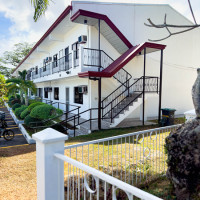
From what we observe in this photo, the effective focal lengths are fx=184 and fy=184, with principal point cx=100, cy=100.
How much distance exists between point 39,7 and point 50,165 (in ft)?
16.0

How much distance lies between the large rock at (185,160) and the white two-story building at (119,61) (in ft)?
22.6

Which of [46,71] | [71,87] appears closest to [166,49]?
[71,87]

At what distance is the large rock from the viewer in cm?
262

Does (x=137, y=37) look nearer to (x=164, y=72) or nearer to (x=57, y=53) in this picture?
(x=164, y=72)

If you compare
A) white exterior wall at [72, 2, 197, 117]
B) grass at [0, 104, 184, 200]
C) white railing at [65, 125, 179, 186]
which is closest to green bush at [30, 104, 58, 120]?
grass at [0, 104, 184, 200]

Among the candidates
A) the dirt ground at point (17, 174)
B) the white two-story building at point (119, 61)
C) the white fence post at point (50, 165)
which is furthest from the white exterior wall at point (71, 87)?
the white fence post at point (50, 165)

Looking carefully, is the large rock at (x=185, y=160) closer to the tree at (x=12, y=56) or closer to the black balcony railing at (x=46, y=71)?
the black balcony railing at (x=46, y=71)

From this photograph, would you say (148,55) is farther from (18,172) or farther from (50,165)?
(50,165)

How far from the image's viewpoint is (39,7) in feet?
17.6

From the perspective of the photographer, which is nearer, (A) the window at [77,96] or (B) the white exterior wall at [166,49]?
(B) the white exterior wall at [166,49]

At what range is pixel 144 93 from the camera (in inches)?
436

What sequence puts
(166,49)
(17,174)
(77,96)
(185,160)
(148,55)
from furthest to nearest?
(166,49)
(77,96)
(148,55)
(17,174)
(185,160)

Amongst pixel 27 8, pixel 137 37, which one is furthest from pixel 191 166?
pixel 137 37

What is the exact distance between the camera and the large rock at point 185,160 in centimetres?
262
